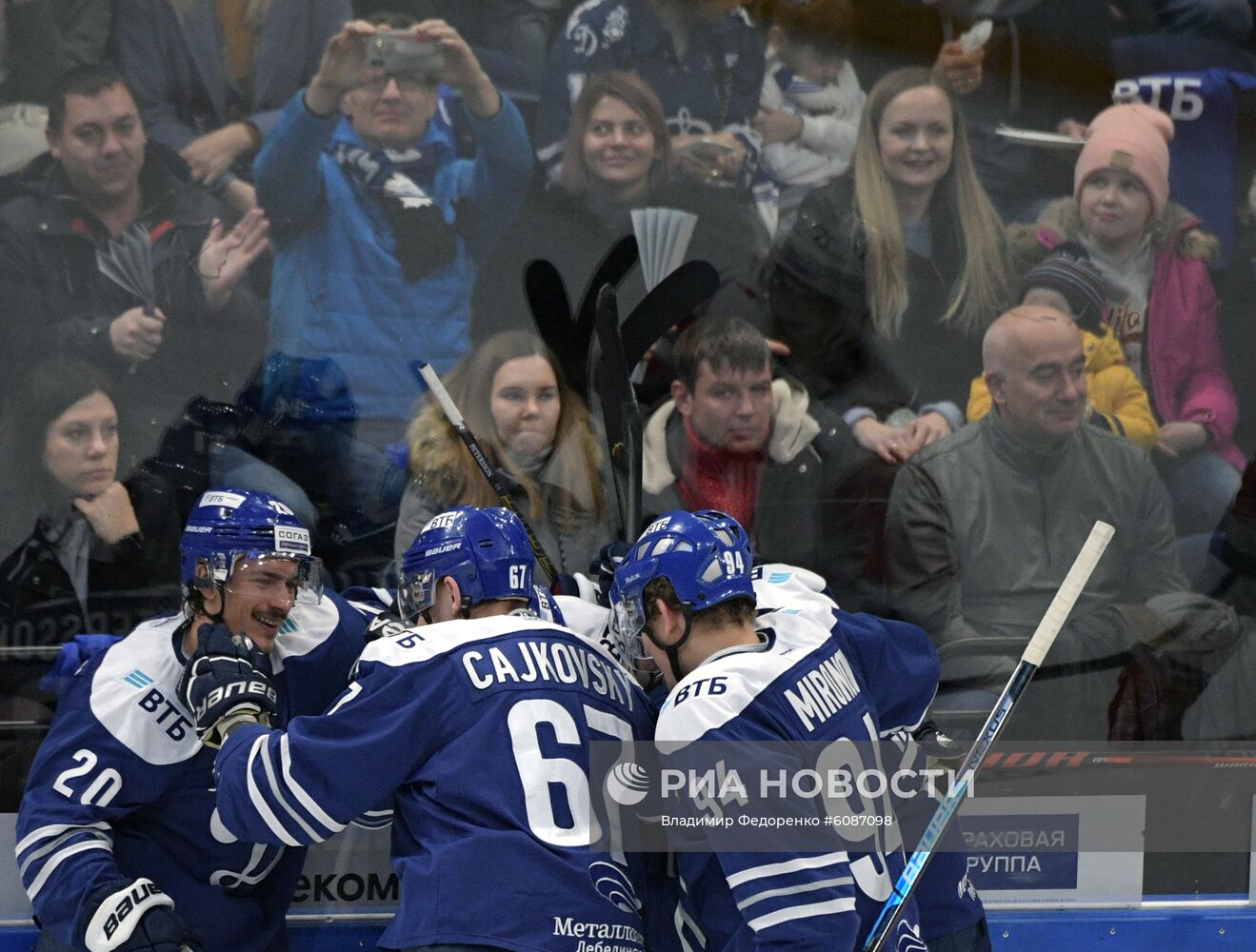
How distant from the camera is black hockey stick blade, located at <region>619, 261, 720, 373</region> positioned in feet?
12.3

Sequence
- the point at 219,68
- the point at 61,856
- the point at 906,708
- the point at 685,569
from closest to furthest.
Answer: the point at 685,569
the point at 61,856
the point at 906,708
the point at 219,68

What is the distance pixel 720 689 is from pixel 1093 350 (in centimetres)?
201

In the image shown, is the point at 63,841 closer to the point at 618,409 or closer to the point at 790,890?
the point at 790,890

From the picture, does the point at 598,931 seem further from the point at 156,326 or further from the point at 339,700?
the point at 156,326

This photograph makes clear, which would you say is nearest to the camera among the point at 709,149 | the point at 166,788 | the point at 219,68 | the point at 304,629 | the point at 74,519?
the point at 166,788

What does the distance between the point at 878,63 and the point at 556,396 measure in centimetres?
125

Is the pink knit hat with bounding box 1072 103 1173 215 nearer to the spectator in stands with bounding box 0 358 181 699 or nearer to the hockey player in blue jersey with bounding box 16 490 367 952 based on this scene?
the hockey player in blue jersey with bounding box 16 490 367 952

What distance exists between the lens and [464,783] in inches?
100

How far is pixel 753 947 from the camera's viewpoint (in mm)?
2455

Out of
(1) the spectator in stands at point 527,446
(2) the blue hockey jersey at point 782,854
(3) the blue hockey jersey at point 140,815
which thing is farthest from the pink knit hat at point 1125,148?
(3) the blue hockey jersey at point 140,815

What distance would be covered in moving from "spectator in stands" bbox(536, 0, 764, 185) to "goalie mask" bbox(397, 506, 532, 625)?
4.45ft

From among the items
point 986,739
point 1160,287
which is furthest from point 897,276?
point 986,739

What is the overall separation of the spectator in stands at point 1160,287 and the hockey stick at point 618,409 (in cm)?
121

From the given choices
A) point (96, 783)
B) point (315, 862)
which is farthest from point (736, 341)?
point (96, 783)
